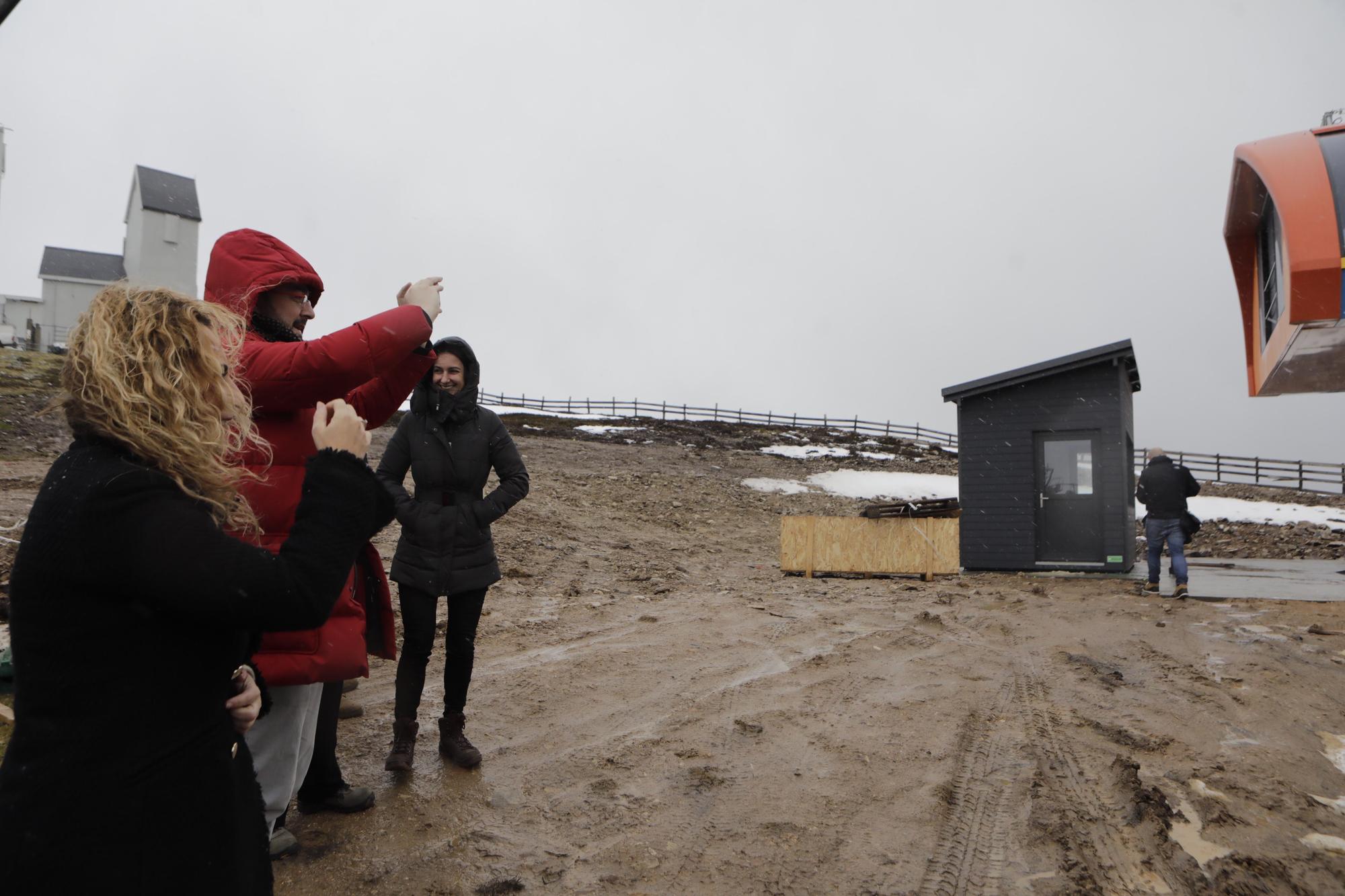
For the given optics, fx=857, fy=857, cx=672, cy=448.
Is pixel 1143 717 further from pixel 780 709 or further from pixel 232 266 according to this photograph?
pixel 232 266

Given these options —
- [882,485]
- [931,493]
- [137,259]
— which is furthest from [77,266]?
[931,493]

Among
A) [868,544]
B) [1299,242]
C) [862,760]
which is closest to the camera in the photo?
[862,760]

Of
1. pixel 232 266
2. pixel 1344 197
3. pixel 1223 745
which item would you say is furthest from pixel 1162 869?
pixel 1344 197

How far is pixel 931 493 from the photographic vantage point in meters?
25.8

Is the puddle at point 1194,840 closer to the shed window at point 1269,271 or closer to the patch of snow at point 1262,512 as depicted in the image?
the shed window at point 1269,271

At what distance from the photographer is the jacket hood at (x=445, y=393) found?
412cm

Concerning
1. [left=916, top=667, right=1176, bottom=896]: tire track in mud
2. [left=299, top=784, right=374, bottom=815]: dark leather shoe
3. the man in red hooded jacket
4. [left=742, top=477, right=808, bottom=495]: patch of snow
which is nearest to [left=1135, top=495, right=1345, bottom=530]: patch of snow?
[left=742, top=477, right=808, bottom=495]: patch of snow

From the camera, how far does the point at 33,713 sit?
4.37ft

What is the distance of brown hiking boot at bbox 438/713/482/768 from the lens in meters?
4.14

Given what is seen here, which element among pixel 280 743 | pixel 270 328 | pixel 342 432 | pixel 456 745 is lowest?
pixel 456 745

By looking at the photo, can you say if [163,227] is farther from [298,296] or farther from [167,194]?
[298,296]

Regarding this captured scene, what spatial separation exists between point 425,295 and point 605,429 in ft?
105

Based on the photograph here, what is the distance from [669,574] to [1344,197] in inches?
342

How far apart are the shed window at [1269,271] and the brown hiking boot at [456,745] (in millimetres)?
9173
